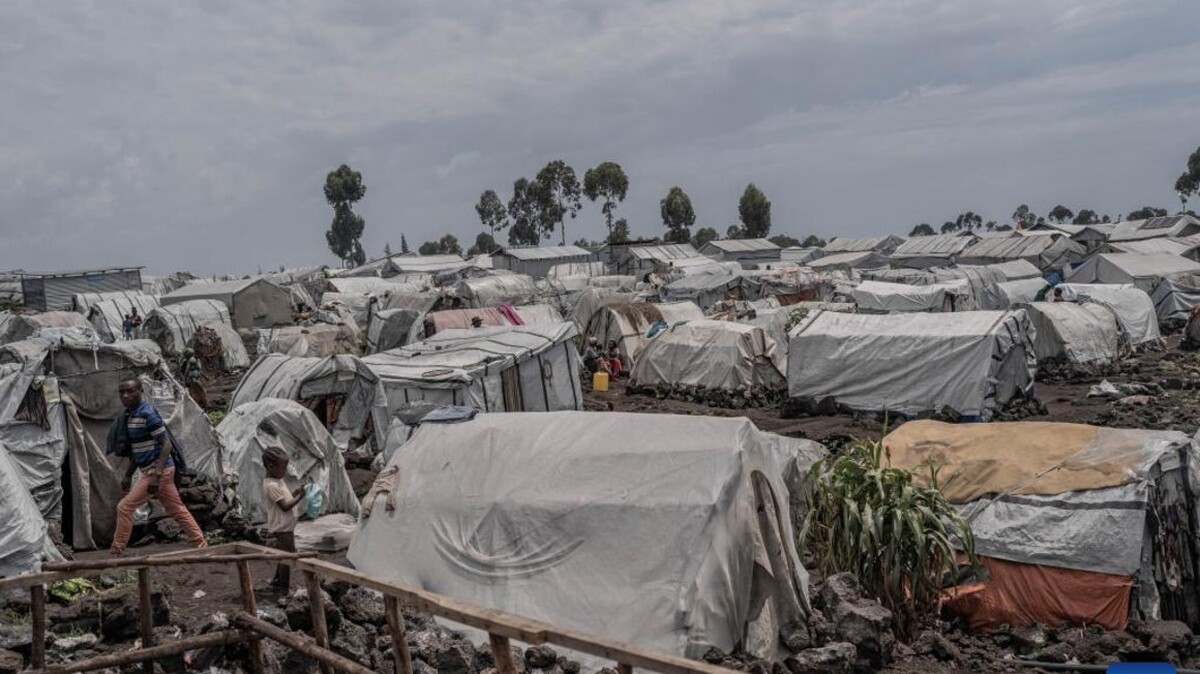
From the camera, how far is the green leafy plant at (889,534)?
26.9 ft

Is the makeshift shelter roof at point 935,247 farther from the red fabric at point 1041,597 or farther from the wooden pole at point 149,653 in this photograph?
the wooden pole at point 149,653

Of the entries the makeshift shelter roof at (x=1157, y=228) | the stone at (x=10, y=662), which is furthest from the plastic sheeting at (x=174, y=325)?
the makeshift shelter roof at (x=1157, y=228)

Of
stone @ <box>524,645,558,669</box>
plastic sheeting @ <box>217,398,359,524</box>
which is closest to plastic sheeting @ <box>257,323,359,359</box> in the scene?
plastic sheeting @ <box>217,398,359,524</box>

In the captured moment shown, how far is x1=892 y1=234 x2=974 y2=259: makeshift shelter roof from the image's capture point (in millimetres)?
59453

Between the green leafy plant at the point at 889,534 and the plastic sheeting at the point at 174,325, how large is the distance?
1108 inches

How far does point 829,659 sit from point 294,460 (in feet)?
25.2

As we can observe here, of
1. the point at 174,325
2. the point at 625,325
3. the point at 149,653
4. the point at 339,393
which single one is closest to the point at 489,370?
the point at 339,393

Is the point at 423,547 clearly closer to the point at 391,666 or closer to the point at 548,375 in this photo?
the point at 391,666

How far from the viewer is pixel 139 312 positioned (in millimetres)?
38250

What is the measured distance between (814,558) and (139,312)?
1386 inches

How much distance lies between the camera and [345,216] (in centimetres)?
9038

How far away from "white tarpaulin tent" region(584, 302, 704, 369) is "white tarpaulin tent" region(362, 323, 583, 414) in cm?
821

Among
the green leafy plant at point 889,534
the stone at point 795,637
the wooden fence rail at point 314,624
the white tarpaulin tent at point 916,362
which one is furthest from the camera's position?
the white tarpaulin tent at point 916,362

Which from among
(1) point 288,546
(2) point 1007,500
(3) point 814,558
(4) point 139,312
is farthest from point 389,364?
(4) point 139,312
